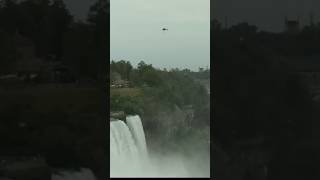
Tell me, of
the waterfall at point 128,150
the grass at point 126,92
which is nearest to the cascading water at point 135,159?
the waterfall at point 128,150
